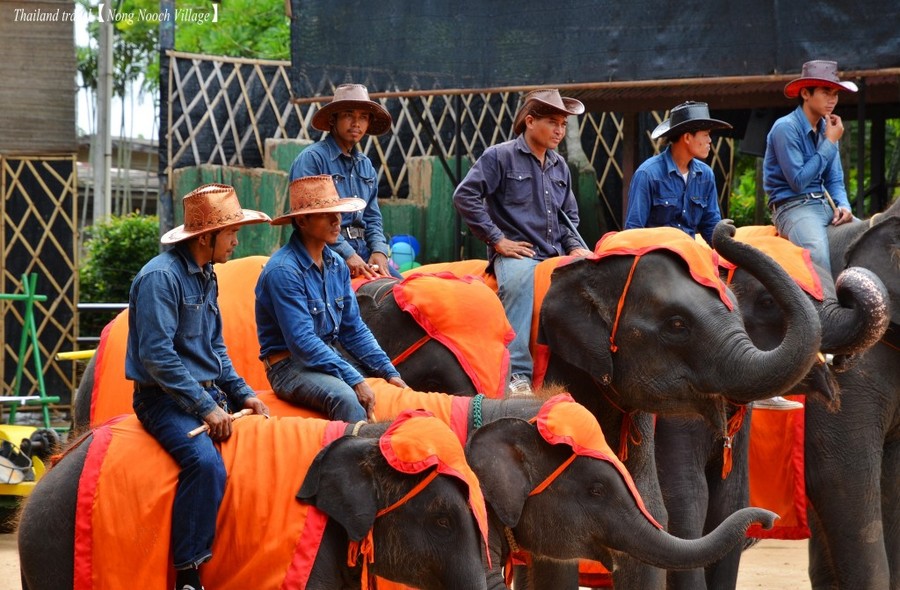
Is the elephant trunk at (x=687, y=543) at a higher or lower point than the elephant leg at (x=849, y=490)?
higher

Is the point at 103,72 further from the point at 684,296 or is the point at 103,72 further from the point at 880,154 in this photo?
the point at 684,296

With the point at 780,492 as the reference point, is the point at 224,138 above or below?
above

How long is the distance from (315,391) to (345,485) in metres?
1.01

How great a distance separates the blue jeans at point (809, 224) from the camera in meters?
7.44

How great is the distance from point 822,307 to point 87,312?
12017mm

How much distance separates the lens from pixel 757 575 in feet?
31.0

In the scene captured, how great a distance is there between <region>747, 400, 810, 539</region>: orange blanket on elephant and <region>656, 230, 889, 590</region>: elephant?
22 cm

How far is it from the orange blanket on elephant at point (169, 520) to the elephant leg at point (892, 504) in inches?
141

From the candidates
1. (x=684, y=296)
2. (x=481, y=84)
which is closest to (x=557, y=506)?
(x=684, y=296)

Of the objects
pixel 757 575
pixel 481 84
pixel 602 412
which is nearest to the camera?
pixel 602 412

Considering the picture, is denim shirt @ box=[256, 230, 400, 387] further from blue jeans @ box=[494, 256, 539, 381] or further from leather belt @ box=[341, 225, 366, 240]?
leather belt @ box=[341, 225, 366, 240]

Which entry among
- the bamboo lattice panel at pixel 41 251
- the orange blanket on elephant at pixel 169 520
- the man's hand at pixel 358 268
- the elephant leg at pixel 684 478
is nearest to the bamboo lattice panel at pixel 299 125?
the bamboo lattice panel at pixel 41 251

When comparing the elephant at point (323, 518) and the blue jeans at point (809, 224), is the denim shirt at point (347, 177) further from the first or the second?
the elephant at point (323, 518)

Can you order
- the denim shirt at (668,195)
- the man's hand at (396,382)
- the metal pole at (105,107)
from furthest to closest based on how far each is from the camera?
1. the metal pole at (105,107)
2. the denim shirt at (668,195)
3. the man's hand at (396,382)
